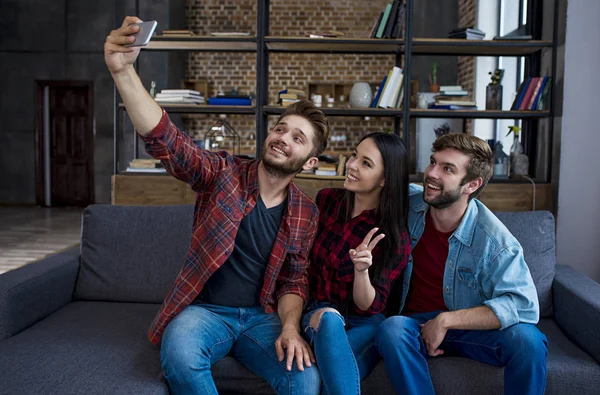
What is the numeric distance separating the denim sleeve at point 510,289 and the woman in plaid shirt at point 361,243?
0.29m

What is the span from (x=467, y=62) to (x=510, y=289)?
650 centimetres

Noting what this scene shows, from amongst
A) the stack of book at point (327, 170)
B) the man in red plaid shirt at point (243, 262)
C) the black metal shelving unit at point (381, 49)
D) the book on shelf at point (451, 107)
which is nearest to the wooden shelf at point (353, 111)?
the black metal shelving unit at point (381, 49)

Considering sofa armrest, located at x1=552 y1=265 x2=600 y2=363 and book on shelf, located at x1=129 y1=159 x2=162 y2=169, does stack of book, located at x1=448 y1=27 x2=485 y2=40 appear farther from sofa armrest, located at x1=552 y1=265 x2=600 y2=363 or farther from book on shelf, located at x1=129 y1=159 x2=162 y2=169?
book on shelf, located at x1=129 y1=159 x2=162 y2=169

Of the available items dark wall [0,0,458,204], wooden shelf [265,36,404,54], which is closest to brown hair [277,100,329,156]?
wooden shelf [265,36,404,54]

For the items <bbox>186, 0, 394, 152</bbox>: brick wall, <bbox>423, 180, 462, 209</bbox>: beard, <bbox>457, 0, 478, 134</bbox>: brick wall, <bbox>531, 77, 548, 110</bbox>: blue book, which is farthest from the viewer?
<bbox>186, 0, 394, 152</bbox>: brick wall

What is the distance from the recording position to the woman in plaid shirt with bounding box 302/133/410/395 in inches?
75.1

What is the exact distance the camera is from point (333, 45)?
166 inches

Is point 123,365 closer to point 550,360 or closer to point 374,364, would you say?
point 374,364

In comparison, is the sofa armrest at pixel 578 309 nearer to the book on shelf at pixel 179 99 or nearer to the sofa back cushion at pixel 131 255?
the sofa back cushion at pixel 131 255

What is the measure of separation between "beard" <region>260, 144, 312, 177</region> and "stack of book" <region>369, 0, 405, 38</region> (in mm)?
2383

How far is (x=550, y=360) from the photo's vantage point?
192 cm

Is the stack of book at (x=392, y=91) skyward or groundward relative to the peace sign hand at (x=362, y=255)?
skyward

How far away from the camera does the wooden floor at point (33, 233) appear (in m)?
5.37

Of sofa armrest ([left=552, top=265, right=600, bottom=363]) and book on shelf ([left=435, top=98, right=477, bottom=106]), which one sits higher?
book on shelf ([left=435, top=98, right=477, bottom=106])
